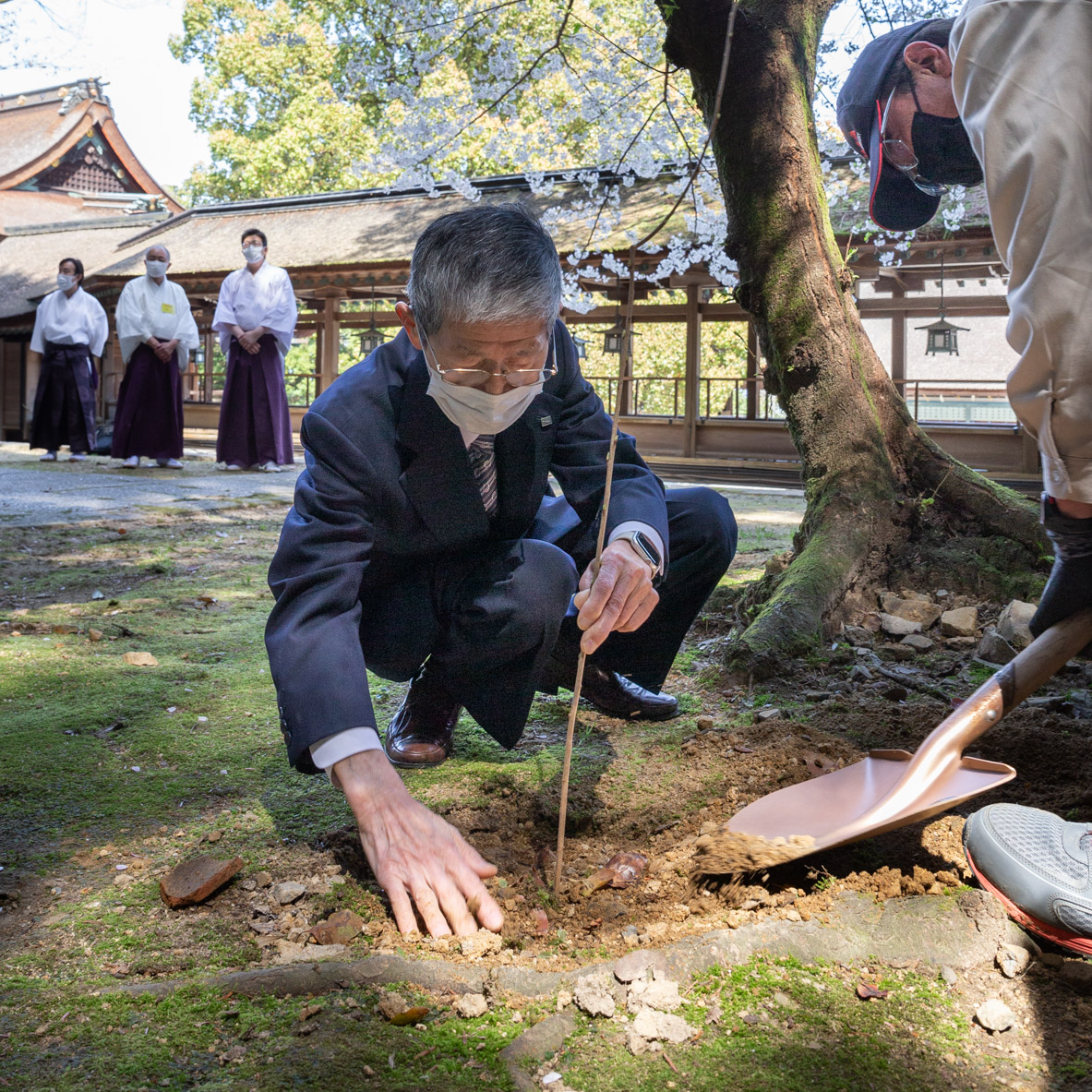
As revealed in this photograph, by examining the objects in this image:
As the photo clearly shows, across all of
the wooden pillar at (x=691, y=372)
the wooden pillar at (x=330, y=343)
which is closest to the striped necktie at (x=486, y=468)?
the wooden pillar at (x=691, y=372)

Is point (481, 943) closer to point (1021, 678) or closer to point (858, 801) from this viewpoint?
point (858, 801)

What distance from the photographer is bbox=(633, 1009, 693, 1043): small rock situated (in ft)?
3.86

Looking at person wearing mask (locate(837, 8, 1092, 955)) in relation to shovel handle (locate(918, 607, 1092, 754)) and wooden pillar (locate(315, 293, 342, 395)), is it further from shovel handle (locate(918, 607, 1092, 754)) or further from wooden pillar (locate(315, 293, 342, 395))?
wooden pillar (locate(315, 293, 342, 395))

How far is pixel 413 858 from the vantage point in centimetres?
141

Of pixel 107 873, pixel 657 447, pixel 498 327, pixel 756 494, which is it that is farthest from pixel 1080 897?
pixel 657 447

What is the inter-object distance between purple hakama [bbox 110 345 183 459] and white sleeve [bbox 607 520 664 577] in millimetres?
7636

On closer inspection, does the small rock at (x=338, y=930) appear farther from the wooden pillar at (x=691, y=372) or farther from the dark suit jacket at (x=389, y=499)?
the wooden pillar at (x=691, y=372)

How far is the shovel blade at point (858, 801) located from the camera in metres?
1.48

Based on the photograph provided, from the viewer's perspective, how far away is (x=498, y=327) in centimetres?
159

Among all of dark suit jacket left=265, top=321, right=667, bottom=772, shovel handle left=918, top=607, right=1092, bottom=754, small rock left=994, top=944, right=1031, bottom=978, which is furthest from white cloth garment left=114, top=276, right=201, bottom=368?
small rock left=994, top=944, right=1031, bottom=978

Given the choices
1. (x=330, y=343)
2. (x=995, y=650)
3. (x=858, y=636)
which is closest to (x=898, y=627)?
(x=858, y=636)

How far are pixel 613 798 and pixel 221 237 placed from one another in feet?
50.0

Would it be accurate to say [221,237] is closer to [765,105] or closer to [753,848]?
[765,105]

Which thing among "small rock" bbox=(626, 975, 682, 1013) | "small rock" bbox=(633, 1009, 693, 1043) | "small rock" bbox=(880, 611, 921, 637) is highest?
"small rock" bbox=(880, 611, 921, 637)
